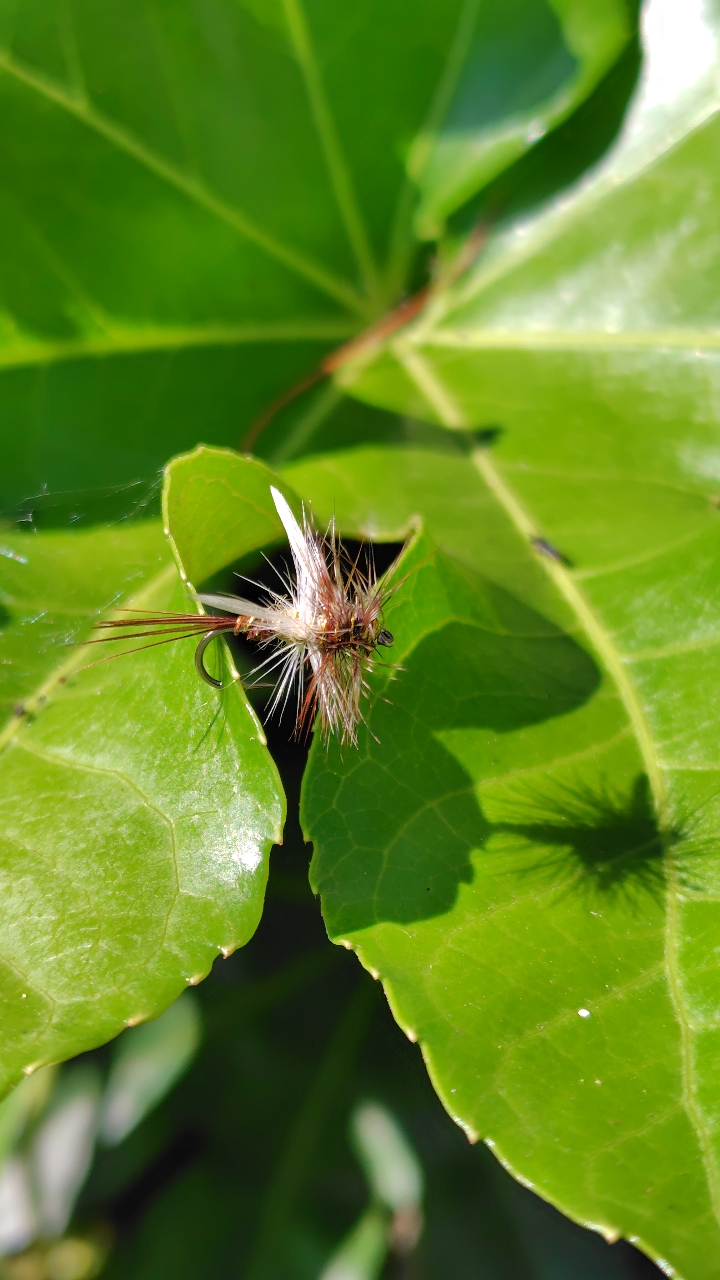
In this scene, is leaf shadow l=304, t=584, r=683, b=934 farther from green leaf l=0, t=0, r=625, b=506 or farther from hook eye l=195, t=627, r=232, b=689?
green leaf l=0, t=0, r=625, b=506

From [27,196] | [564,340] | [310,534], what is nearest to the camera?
[310,534]

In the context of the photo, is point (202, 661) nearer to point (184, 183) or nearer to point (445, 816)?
point (445, 816)

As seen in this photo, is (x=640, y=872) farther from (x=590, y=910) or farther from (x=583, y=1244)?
(x=583, y=1244)

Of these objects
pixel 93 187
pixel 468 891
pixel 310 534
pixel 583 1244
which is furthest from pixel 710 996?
pixel 93 187

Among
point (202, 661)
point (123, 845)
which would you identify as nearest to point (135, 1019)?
point (123, 845)

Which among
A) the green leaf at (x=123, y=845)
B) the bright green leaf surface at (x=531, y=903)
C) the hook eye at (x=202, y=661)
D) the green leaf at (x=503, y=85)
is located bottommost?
the bright green leaf surface at (x=531, y=903)

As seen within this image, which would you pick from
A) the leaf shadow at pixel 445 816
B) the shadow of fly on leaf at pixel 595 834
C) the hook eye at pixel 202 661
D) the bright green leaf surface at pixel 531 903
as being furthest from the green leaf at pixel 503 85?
the shadow of fly on leaf at pixel 595 834

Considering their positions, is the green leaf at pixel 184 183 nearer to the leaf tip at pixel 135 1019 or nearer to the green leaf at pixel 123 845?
the green leaf at pixel 123 845
